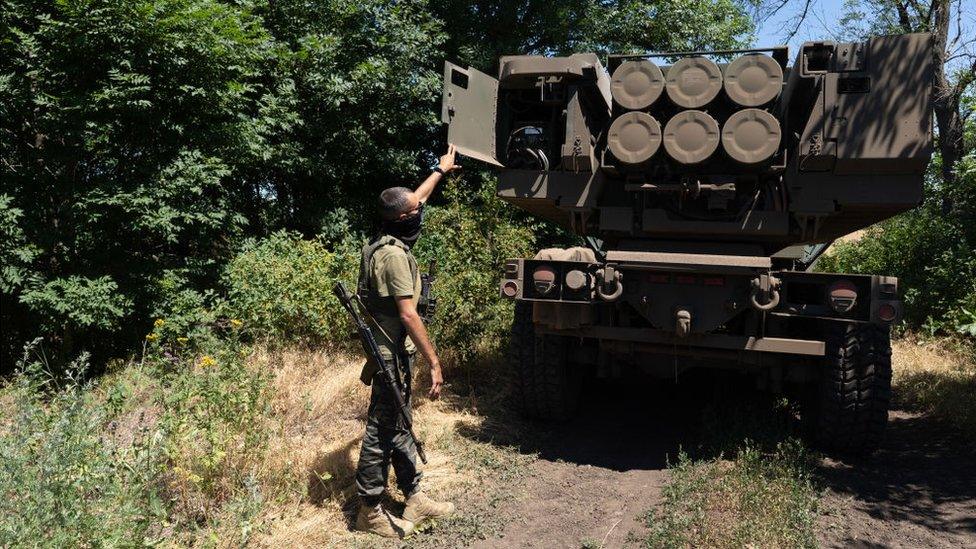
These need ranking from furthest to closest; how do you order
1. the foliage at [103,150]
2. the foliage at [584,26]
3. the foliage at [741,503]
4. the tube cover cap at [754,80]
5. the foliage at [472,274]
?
the foliage at [584,26], the foliage at [103,150], the foliage at [472,274], the tube cover cap at [754,80], the foliage at [741,503]

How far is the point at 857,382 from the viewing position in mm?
4520

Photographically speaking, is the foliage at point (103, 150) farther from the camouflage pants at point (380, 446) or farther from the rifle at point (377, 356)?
the camouflage pants at point (380, 446)

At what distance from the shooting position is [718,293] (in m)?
4.54

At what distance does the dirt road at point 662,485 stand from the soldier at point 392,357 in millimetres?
524

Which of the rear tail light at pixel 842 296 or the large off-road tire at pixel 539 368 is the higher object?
the rear tail light at pixel 842 296

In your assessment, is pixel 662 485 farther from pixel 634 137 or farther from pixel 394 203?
pixel 394 203

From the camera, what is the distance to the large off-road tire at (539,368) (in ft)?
17.2

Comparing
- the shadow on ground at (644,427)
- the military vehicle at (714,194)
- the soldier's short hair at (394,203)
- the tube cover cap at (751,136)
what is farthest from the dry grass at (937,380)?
the soldier's short hair at (394,203)

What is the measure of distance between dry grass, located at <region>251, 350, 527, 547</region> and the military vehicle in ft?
2.60

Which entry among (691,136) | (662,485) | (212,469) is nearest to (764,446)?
(662,485)

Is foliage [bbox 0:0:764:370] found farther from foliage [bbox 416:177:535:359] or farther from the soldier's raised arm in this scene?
the soldier's raised arm

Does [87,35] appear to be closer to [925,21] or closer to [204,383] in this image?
[204,383]

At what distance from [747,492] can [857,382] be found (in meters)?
1.24

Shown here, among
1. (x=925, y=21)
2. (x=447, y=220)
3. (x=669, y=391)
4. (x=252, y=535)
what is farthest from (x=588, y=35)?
(x=252, y=535)
